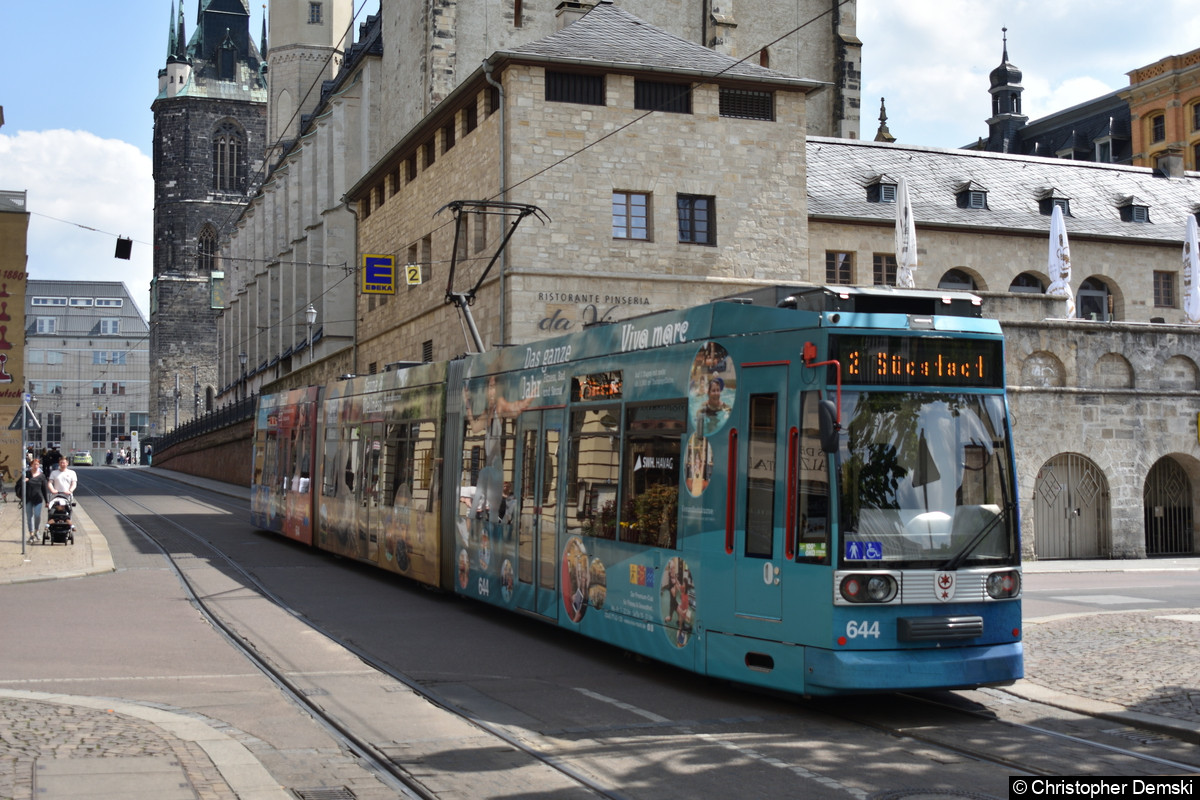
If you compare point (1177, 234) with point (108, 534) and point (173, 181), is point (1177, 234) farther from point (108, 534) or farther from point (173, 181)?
point (173, 181)

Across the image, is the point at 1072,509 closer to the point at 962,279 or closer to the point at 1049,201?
the point at 962,279

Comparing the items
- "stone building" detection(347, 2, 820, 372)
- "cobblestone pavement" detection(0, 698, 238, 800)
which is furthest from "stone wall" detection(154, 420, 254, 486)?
"cobblestone pavement" detection(0, 698, 238, 800)

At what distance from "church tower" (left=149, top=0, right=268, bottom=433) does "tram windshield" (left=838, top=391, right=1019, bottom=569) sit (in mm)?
110245

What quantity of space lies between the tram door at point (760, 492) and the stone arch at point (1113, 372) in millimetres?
20337

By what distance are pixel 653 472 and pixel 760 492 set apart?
1.53 metres

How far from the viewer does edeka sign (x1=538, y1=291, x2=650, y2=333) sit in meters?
31.0

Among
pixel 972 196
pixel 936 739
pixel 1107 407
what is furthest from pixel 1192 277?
pixel 936 739

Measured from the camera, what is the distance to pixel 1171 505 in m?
28.6

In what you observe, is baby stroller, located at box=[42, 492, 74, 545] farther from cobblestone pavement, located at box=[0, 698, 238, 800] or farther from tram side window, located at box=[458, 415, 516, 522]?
cobblestone pavement, located at box=[0, 698, 238, 800]

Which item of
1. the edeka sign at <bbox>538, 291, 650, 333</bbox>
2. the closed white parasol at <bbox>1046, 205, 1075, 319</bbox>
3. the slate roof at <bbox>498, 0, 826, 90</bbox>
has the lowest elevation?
the edeka sign at <bbox>538, 291, 650, 333</bbox>

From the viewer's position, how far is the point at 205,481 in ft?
208

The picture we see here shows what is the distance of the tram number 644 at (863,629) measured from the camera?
8.88 m

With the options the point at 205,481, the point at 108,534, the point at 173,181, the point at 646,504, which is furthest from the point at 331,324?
the point at 173,181

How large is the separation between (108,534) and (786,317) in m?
22.9
